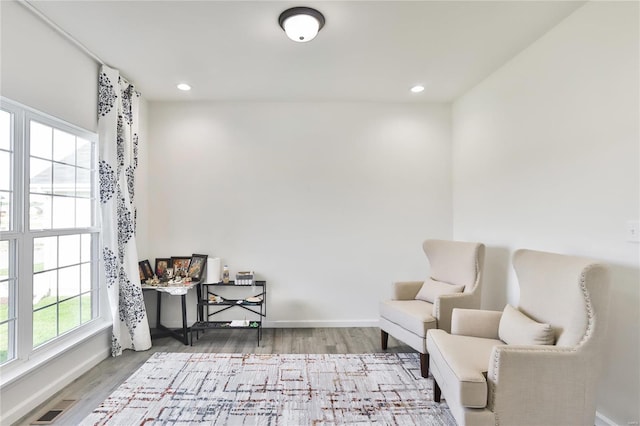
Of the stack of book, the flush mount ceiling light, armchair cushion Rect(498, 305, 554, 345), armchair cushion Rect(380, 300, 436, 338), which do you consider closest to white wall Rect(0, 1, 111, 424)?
the stack of book

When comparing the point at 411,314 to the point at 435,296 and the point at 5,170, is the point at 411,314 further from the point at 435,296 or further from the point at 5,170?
the point at 5,170

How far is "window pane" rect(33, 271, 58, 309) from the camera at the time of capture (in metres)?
2.32

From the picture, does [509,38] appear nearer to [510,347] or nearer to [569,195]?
[569,195]

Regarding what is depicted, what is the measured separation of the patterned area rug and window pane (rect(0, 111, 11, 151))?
1.82m

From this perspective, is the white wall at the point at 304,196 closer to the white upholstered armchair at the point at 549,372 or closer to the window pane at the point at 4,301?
the window pane at the point at 4,301

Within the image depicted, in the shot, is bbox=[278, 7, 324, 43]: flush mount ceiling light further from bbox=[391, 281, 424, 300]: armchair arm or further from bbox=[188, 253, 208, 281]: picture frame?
bbox=[188, 253, 208, 281]: picture frame

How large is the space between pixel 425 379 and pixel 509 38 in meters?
2.71

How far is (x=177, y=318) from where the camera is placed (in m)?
3.74

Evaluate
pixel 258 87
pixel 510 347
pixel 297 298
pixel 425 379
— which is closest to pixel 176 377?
pixel 297 298

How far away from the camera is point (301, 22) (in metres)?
2.16

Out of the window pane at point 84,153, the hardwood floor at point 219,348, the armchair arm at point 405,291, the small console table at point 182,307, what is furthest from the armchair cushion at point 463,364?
the window pane at point 84,153

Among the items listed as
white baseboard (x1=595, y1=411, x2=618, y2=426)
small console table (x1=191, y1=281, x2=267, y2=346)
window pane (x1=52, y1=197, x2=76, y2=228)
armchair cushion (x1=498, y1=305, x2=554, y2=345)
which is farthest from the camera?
small console table (x1=191, y1=281, x2=267, y2=346)

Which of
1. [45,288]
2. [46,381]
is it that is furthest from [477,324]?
[45,288]

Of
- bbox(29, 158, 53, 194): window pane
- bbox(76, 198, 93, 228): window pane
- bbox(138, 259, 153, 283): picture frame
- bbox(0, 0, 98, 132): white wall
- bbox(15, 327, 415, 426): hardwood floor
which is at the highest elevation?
bbox(0, 0, 98, 132): white wall
